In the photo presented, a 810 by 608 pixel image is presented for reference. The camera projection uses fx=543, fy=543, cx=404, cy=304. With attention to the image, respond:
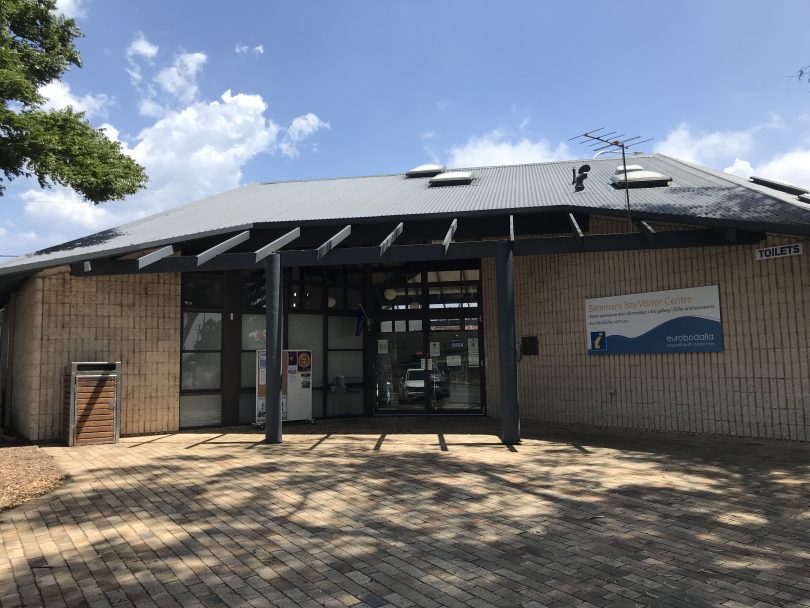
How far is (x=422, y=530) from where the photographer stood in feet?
15.0

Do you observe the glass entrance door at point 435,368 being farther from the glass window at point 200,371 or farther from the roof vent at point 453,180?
the glass window at point 200,371

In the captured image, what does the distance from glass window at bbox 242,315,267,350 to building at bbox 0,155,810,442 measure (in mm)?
49

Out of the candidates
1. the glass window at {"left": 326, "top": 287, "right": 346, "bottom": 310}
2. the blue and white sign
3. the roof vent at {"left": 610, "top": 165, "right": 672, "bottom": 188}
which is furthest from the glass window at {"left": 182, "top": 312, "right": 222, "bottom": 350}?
the roof vent at {"left": 610, "top": 165, "right": 672, "bottom": 188}

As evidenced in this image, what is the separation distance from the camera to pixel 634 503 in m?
5.25

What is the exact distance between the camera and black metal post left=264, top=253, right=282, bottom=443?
8.76 m

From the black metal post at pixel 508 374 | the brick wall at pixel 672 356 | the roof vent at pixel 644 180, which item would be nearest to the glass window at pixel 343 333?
the brick wall at pixel 672 356

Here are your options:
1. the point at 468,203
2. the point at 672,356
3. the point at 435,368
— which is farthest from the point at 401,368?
the point at 672,356

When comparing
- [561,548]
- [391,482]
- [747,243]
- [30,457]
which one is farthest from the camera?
[747,243]

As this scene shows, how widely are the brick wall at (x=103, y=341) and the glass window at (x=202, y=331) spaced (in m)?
0.25

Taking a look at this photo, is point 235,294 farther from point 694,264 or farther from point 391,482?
point 694,264

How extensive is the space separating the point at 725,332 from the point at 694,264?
1248mm

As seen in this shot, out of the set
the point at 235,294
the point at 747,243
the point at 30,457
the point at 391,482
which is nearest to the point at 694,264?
the point at 747,243

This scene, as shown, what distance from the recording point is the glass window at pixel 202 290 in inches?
429

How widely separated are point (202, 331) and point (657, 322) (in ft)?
28.5
